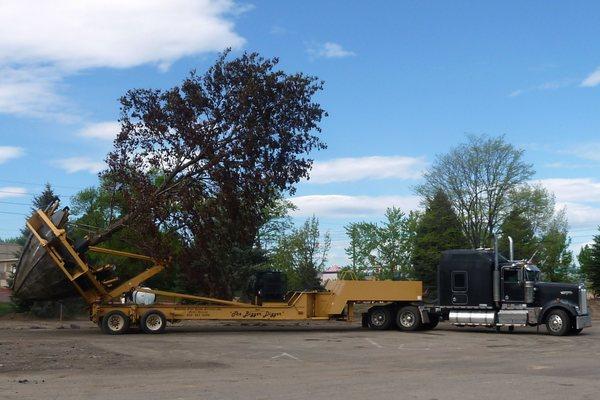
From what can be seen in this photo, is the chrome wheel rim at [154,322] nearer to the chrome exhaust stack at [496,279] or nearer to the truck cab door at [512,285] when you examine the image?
the chrome exhaust stack at [496,279]

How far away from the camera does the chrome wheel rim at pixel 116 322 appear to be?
24469 mm

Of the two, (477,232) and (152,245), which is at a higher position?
(477,232)

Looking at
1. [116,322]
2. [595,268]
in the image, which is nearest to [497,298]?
[116,322]

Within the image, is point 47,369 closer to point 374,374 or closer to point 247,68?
point 374,374

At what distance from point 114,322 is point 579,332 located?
1634 cm

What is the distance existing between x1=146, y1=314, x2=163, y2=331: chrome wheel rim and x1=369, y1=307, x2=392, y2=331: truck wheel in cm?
794

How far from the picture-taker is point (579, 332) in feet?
81.5

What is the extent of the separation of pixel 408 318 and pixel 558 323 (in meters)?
5.32

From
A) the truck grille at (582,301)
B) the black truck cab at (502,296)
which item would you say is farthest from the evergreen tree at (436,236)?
the truck grille at (582,301)

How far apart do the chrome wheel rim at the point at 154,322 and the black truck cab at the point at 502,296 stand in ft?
33.4

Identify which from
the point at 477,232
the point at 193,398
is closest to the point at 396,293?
the point at 193,398

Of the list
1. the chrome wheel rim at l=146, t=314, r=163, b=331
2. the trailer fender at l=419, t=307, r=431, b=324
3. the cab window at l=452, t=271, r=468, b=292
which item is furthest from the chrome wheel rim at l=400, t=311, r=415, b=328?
the chrome wheel rim at l=146, t=314, r=163, b=331

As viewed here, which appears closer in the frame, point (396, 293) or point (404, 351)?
point (404, 351)

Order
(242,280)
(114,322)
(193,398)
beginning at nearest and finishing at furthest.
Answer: (193,398) < (114,322) < (242,280)
